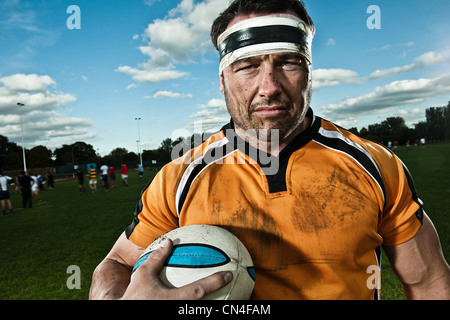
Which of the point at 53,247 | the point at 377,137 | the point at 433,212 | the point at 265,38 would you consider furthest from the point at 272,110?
the point at 377,137

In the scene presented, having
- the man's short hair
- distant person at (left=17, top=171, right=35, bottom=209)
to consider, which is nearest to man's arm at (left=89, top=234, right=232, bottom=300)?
the man's short hair

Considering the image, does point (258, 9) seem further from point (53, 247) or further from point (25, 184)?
point (25, 184)

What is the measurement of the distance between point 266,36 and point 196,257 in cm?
136

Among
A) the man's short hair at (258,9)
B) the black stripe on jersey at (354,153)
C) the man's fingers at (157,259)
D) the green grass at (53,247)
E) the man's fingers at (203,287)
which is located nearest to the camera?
the man's fingers at (203,287)

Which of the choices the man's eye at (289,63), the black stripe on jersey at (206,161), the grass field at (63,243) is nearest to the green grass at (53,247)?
the grass field at (63,243)

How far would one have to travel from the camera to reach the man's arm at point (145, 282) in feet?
4.15

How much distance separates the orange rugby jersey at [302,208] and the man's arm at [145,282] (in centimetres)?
22

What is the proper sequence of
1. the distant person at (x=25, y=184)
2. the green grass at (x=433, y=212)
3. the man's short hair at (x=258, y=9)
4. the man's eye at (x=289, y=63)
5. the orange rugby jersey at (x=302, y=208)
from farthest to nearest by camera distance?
the distant person at (x=25, y=184), the green grass at (x=433, y=212), the man's short hair at (x=258, y=9), the man's eye at (x=289, y=63), the orange rugby jersey at (x=302, y=208)

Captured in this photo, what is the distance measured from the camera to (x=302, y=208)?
1672 millimetres

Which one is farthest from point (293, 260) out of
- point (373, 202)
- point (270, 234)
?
point (373, 202)

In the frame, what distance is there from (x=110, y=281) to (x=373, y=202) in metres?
1.55

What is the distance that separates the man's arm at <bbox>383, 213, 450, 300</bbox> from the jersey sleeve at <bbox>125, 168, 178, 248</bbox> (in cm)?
136

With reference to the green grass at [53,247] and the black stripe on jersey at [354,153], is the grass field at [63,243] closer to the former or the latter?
the green grass at [53,247]

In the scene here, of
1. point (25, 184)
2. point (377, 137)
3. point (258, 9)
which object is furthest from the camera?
point (377, 137)
